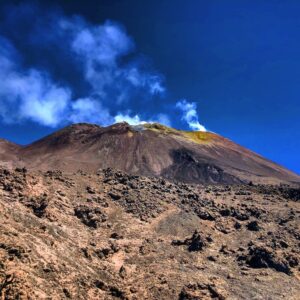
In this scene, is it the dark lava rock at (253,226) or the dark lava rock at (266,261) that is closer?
the dark lava rock at (266,261)

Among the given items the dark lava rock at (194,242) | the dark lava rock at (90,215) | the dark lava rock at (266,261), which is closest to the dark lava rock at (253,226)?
the dark lava rock at (266,261)

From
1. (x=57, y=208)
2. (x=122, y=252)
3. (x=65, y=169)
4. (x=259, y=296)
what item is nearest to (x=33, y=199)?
(x=57, y=208)

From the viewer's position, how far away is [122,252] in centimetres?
3173

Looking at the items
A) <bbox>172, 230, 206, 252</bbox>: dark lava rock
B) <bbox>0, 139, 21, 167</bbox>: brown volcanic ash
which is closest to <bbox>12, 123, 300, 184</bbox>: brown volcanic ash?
<bbox>0, 139, 21, 167</bbox>: brown volcanic ash

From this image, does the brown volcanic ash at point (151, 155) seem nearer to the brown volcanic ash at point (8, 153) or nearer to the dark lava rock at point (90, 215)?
the brown volcanic ash at point (8, 153)

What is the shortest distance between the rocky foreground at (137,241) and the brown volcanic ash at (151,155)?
1322 cm

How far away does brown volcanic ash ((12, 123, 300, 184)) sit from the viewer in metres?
60.9

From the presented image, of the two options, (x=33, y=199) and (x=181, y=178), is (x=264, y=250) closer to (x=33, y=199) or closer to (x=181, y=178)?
(x=33, y=199)

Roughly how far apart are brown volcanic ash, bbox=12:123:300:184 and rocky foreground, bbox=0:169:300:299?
1322 cm

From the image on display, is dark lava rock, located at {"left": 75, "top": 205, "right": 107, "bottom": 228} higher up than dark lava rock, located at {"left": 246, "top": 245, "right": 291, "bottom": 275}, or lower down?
higher up

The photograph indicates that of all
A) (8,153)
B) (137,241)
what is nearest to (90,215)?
(137,241)

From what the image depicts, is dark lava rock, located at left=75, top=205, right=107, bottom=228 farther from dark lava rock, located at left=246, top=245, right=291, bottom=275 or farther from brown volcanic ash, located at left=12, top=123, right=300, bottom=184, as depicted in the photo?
brown volcanic ash, located at left=12, top=123, right=300, bottom=184

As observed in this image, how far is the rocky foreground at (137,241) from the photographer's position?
24.0 m

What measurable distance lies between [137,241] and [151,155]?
34727 millimetres
